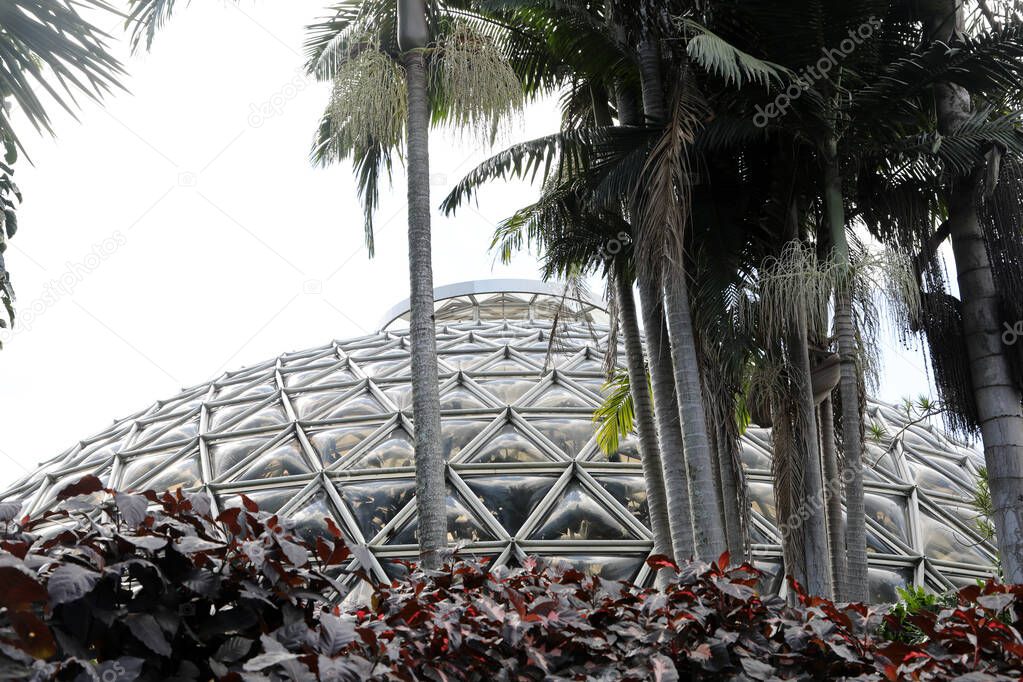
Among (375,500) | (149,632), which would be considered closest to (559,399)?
(375,500)

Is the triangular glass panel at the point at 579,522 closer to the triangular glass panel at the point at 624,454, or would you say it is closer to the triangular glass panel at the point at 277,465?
the triangular glass panel at the point at 624,454

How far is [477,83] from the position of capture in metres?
10.2

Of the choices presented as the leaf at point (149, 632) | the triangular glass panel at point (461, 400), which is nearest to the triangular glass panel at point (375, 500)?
the triangular glass panel at point (461, 400)

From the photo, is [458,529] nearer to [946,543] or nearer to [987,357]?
[987,357]

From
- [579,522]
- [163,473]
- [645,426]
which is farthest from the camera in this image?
[163,473]

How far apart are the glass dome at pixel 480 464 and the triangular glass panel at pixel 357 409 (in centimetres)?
5

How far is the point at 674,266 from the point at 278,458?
8.40m

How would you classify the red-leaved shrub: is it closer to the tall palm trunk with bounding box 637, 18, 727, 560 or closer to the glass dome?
the tall palm trunk with bounding box 637, 18, 727, 560

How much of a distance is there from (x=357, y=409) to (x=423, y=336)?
7600 mm

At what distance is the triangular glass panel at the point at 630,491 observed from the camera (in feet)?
44.4

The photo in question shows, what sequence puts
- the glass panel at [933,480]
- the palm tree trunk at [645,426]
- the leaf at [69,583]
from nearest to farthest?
the leaf at [69,583] < the palm tree trunk at [645,426] < the glass panel at [933,480]

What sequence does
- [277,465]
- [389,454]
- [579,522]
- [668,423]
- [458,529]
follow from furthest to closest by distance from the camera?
[277,465]
[389,454]
[579,522]
[458,529]
[668,423]

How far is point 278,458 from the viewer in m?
15.1

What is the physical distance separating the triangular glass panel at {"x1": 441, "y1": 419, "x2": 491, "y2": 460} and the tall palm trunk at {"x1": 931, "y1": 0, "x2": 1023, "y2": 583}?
769 cm
